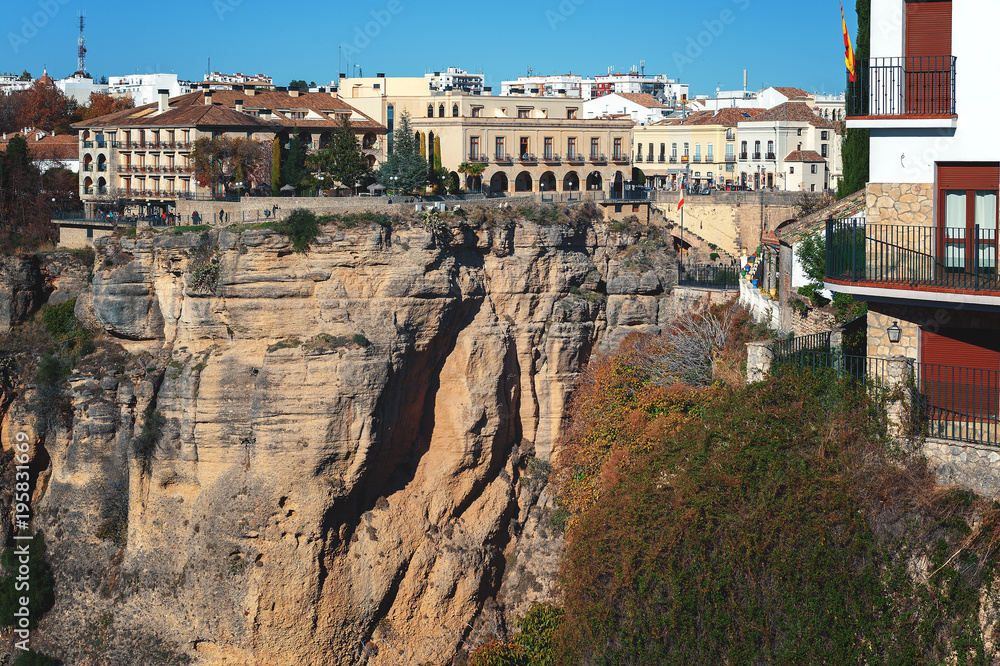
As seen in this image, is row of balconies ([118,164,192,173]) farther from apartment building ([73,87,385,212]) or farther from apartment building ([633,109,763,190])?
apartment building ([633,109,763,190])

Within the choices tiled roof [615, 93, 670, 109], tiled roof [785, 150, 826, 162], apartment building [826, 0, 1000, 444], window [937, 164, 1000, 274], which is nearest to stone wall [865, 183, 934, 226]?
apartment building [826, 0, 1000, 444]

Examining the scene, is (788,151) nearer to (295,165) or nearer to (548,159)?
(548,159)

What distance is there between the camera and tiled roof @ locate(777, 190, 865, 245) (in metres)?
20.5

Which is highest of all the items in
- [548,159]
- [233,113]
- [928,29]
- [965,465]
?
[233,113]

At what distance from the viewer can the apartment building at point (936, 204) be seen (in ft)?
45.2

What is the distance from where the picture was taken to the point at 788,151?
4559 centimetres

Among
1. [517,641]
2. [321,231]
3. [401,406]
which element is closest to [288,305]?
[321,231]

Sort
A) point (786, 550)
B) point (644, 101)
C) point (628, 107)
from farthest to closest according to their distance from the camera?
point (644, 101), point (628, 107), point (786, 550)

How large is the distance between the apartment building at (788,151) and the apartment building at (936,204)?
101ft

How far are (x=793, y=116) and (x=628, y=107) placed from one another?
1931 centimetres

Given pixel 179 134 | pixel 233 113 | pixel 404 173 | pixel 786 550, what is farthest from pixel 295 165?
pixel 786 550

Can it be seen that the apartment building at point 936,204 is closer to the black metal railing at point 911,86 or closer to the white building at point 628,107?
the black metal railing at point 911,86

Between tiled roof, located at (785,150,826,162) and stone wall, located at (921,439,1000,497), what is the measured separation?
32.2 metres

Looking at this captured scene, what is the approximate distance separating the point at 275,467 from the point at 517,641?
6.95 meters
